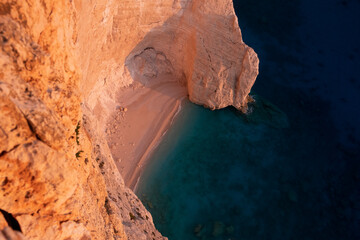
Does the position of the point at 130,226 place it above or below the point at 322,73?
above

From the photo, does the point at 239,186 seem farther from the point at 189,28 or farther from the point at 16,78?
the point at 16,78

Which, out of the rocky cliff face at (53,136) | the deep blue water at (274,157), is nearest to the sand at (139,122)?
the deep blue water at (274,157)

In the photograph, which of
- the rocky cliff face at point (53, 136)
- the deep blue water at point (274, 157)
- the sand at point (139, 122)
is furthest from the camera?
the sand at point (139, 122)

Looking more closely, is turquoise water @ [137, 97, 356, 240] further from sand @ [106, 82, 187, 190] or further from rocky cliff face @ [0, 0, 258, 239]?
rocky cliff face @ [0, 0, 258, 239]

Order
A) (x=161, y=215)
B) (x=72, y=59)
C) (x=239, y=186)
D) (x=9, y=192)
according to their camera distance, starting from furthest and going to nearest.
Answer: (x=239, y=186)
(x=161, y=215)
(x=72, y=59)
(x=9, y=192)

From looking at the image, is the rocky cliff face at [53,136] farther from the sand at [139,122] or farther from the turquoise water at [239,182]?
the turquoise water at [239,182]

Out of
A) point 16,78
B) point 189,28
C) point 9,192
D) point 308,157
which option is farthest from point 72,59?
point 308,157

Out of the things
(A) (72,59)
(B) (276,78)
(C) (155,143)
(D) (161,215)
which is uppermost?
(A) (72,59)
